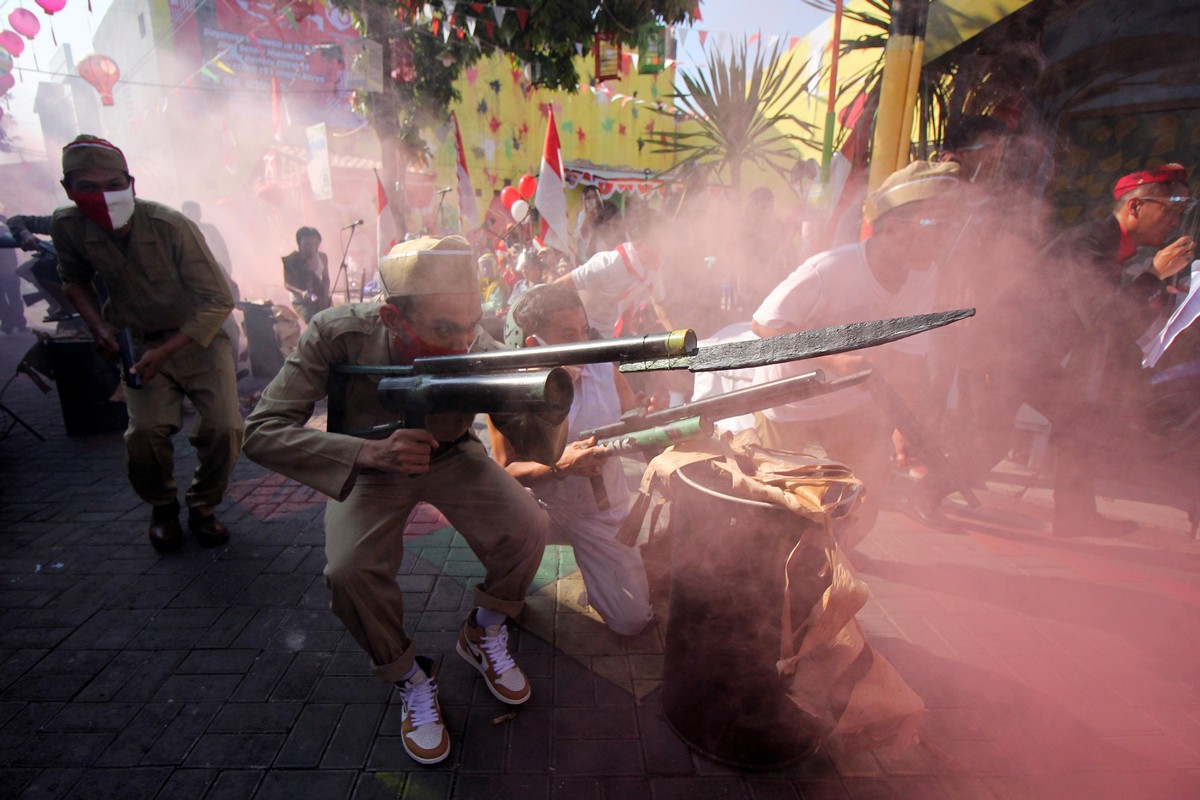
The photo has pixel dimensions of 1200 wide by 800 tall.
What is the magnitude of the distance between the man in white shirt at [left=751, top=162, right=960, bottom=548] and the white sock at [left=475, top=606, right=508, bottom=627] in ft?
5.45

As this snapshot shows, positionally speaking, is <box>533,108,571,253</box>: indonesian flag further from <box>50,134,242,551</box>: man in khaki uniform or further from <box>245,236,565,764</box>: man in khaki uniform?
<box>245,236,565,764</box>: man in khaki uniform

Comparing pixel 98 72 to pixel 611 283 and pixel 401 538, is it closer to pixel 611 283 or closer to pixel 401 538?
pixel 611 283

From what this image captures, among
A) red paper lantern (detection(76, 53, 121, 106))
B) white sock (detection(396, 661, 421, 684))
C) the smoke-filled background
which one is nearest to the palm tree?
the smoke-filled background

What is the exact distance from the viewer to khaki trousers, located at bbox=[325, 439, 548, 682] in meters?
2.13

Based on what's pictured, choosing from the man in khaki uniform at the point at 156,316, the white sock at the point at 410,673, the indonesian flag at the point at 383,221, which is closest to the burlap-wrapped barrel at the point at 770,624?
the white sock at the point at 410,673

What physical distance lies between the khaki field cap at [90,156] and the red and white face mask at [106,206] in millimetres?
141

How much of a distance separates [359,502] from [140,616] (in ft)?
5.45

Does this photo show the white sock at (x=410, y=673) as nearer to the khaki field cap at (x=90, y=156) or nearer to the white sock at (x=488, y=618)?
the white sock at (x=488, y=618)

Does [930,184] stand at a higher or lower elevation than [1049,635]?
higher

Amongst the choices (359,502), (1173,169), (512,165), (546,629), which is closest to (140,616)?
(359,502)

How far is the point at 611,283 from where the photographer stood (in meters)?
5.38

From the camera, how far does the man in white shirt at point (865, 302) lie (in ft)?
9.09

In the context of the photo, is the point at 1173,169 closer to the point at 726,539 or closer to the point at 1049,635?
the point at 1049,635

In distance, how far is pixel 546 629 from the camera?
2.90 m
